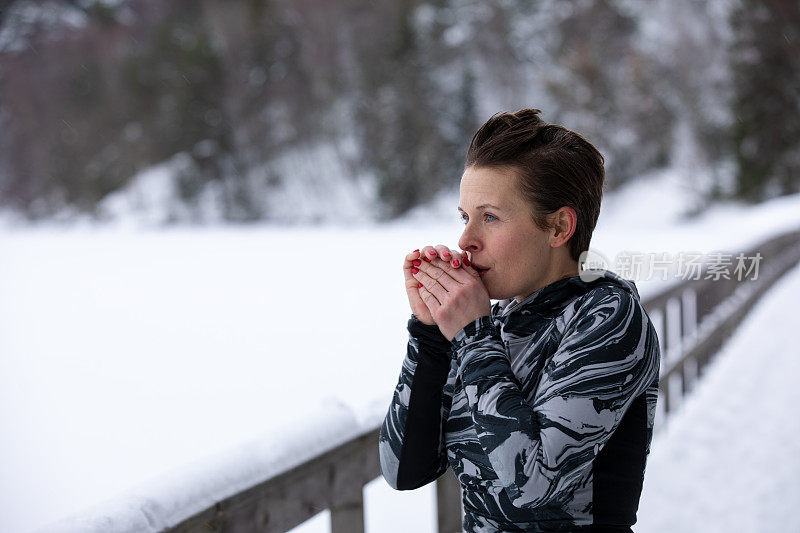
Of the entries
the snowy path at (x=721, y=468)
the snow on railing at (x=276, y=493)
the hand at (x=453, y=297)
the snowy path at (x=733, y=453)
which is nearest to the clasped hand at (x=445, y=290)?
the hand at (x=453, y=297)

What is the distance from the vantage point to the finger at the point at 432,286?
973 mm

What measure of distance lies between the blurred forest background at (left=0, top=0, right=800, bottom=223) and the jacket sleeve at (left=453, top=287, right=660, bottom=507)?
21.2 metres

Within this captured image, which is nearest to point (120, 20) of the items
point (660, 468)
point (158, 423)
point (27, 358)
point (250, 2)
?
point (250, 2)

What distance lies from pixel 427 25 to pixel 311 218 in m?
10.6

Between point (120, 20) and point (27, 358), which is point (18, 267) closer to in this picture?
point (27, 358)

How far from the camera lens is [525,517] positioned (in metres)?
0.96

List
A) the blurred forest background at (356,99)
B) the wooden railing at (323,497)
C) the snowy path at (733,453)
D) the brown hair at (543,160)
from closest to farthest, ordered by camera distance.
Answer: the brown hair at (543,160)
the wooden railing at (323,497)
the snowy path at (733,453)
the blurred forest background at (356,99)

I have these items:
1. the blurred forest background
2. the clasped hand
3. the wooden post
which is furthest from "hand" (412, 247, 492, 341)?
the blurred forest background

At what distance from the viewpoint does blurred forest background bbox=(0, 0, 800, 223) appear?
73.2ft

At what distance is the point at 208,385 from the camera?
5562 mm

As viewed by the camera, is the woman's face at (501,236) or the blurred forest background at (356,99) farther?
the blurred forest background at (356,99)

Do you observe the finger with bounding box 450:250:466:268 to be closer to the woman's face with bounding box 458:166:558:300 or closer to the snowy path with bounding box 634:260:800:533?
the woman's face with bounding box 458:166:558:300

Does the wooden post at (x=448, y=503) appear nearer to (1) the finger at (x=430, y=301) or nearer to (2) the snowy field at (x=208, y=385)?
(2) the snowy field at (x=208, y=385)

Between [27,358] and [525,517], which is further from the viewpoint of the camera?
[27,358]
